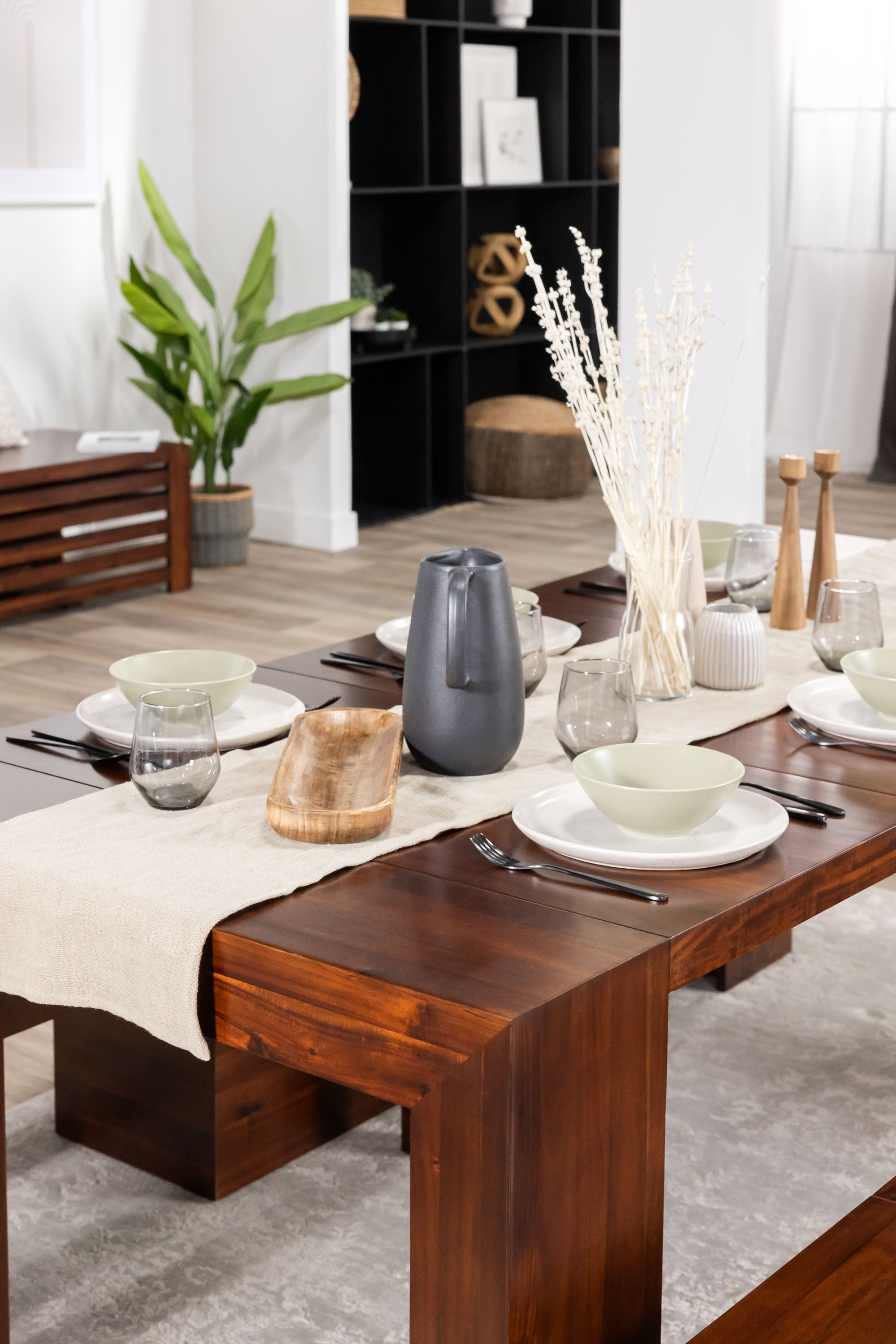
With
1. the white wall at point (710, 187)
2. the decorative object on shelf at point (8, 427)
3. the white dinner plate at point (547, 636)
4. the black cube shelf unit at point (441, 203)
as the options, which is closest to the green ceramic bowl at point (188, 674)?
the white dinner plate at point (547, 636)

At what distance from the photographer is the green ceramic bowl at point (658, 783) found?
55.8 inches

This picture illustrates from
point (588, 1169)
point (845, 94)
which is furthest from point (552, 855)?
point (845, 94)

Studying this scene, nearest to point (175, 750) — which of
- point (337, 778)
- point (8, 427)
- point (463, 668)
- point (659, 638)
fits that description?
point (337, 778)

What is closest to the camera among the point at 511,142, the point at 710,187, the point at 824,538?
the point at 824,538

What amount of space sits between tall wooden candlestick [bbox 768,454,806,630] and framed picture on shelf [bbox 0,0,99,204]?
12.5 feet

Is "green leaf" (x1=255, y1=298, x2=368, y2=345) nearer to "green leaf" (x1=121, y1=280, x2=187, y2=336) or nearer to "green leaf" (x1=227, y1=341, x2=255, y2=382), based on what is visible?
"green leaf" (x1=227, y1=341, x2=255, y2=382)

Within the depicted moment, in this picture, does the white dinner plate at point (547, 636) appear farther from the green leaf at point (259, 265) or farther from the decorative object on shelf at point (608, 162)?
the decorative object on shelf at point (608, 162)

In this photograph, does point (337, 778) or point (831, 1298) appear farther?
point (337, 778)

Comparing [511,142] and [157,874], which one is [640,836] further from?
[511,142]

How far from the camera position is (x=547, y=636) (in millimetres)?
2188

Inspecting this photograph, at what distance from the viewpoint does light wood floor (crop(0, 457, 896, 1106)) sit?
4.52 meters

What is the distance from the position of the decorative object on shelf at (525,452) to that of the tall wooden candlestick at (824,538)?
14.5 feet

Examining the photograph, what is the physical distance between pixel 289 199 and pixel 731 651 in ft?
14.0

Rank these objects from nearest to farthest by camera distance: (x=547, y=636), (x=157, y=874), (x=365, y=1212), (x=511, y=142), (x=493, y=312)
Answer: (x=157, y=874)
(x=365, y=1212)
(x=547, y=636)
(x=511, y=142)
(x=493, y=312)
